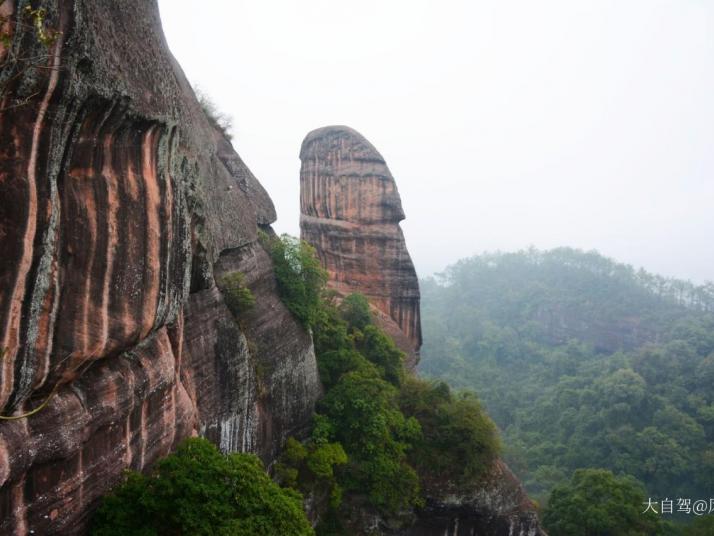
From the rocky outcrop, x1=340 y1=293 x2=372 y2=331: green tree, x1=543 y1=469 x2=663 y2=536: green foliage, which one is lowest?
x1=543 y1=469 x2=663 y2=536: green foliage

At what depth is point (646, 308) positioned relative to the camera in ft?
218

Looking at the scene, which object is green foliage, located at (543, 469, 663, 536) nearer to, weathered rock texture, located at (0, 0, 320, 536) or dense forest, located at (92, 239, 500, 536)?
dense forest, located at (92, 239, 500, 536)

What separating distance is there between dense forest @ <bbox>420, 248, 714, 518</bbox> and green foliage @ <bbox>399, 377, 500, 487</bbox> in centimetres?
1225

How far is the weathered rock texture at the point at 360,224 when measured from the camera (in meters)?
24.7

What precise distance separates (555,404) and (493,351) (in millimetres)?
18551

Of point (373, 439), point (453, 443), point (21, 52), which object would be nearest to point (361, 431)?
point (373, 439)

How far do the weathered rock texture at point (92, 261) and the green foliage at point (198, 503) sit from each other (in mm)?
429

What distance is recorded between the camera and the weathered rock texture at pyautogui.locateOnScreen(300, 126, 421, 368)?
24.7 m

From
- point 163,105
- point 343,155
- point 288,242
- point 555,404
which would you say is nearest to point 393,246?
point 343,155

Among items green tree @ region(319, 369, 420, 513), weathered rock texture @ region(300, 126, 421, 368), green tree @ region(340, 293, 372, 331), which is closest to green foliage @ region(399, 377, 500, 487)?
green tree @ region(319, 369, 420, 513)

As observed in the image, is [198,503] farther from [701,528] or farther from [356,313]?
[701,528]

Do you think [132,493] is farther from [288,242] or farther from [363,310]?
[363,310]

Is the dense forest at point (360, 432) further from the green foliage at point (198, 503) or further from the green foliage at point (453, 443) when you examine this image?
the green foliage at point (198, 503)

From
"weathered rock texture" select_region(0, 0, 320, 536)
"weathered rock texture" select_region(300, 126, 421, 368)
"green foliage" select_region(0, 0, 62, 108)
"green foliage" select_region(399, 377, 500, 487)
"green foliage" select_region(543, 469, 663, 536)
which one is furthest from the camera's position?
"weathered rock texture" select_region(300, 126, 421, 368)
